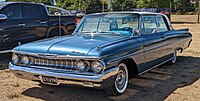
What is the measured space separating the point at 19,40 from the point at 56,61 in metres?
4.03

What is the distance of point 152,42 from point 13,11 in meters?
4.32

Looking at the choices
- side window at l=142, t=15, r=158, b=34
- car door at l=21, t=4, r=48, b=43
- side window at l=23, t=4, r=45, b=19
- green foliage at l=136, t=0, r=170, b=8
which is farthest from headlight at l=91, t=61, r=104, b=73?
green foliage at l=136, t=0, r=170, b=8

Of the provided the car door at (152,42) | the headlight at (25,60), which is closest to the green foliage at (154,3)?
the car door at (152,42)

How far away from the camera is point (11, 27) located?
7.95 m

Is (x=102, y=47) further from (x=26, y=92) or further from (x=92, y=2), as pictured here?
(x=92, y=2)

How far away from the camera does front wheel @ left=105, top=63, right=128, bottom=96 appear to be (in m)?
4.80

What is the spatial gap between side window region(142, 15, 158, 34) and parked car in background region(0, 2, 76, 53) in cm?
373

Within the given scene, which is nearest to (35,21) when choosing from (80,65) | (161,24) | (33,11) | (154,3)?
(33,11)

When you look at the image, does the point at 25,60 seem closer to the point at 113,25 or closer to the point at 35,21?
the point at 113,25

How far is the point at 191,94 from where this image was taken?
520cm

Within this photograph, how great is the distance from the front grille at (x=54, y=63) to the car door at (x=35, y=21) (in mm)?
3781

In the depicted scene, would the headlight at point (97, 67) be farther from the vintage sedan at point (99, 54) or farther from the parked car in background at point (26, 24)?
the parked car in background at point (26, 24)

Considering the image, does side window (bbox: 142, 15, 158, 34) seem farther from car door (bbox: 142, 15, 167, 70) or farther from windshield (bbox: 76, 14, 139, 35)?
windshield (bbox: 76, 14, 139, 35)

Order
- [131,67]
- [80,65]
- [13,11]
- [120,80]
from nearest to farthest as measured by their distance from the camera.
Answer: [80,65], [120,80], [131,67], [13,11]
